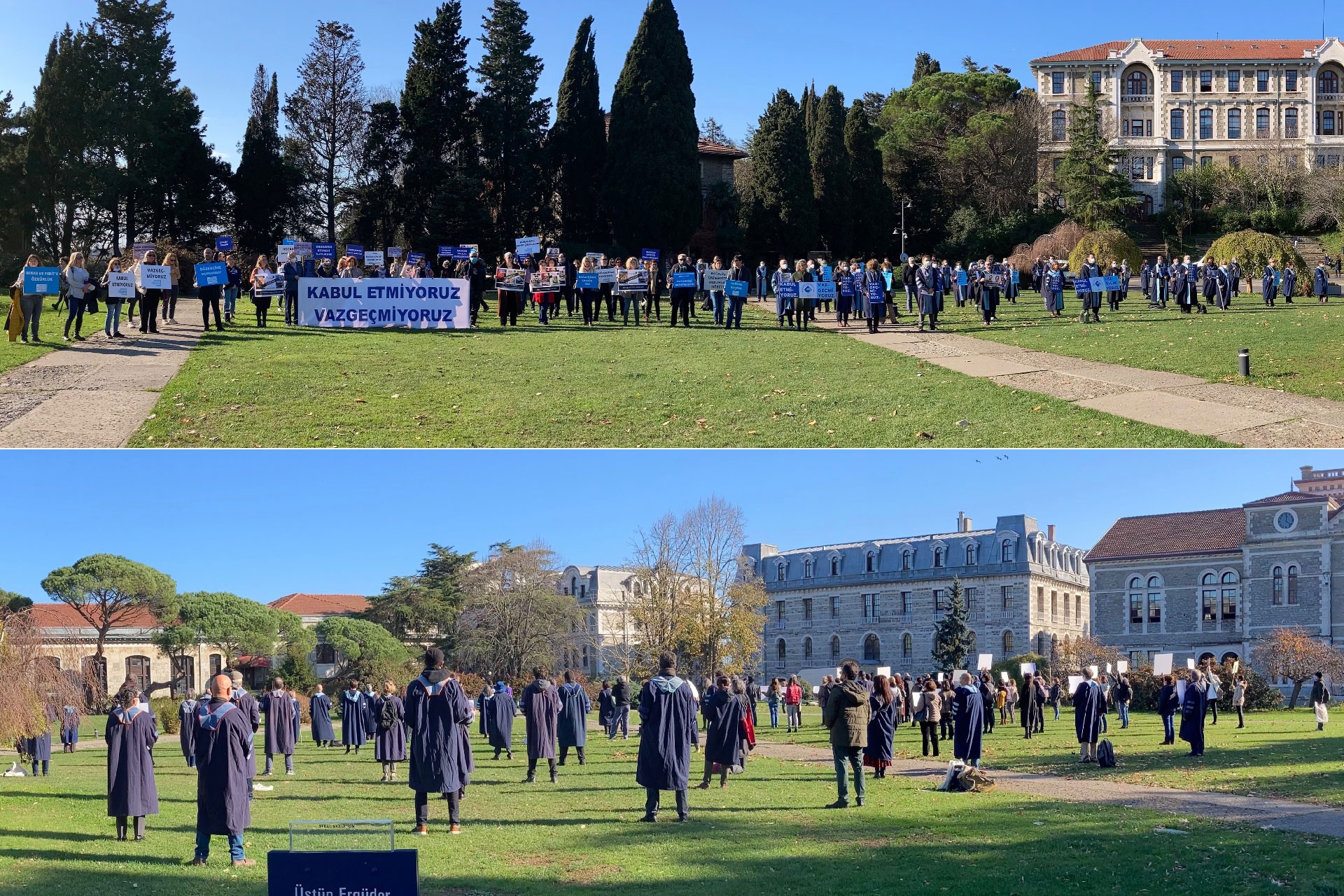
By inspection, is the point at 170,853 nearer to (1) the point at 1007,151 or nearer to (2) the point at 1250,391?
(2) the point at 1250,391

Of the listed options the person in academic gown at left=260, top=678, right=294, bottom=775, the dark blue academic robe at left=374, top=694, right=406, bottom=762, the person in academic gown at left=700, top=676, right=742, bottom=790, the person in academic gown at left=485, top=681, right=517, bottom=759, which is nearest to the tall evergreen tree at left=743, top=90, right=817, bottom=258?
the person in academic gown at left=485, top=681, right=517, bottom=759

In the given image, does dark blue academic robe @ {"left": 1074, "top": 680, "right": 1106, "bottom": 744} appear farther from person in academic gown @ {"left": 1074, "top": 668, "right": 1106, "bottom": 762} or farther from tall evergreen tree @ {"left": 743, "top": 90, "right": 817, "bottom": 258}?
tall evergreen tree @ {"left": 743, "top": 90, "right": 817, "bottom": 258}

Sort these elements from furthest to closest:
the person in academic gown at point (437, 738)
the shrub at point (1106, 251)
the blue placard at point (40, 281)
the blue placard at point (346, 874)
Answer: the shrub at point (1106, 251)
the blue placard at point (40, 281)
the person in academic gown at point (437, 738)
the blue placard at point (346, 874)

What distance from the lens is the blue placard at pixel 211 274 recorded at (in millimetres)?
23297

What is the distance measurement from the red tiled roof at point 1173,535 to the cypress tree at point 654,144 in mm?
28166

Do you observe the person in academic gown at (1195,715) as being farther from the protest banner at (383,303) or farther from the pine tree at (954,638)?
the pine tree at (954,638)

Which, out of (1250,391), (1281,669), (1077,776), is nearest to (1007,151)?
(1281,669)

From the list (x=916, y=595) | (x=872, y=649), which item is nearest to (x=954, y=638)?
(x=916, y=595)

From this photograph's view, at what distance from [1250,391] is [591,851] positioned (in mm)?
13335

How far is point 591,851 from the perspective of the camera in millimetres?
9648

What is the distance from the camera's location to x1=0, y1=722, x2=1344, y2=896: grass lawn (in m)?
8.27

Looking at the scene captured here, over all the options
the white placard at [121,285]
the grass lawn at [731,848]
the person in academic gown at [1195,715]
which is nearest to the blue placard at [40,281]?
the white placard at [121,285]

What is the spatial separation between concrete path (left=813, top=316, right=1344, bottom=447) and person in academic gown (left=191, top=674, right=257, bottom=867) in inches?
465

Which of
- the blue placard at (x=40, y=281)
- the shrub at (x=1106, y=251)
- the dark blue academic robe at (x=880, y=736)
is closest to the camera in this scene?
the dark blue academic robe at (x=880, y=736)
